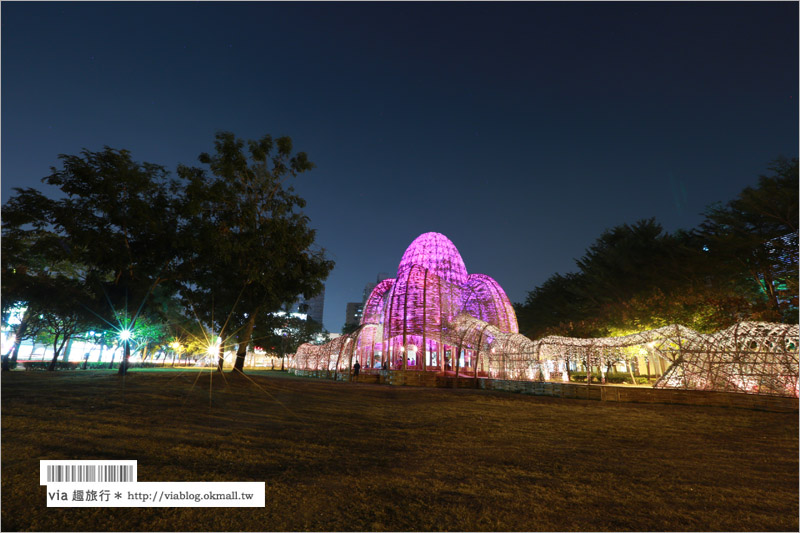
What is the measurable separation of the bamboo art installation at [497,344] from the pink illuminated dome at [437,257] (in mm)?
95

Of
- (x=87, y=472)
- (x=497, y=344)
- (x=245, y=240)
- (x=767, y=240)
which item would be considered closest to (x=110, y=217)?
(x=245, y=240)

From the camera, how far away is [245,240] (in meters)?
17.2

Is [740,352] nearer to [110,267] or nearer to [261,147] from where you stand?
[261,147]

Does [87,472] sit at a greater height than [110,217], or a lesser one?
lesser

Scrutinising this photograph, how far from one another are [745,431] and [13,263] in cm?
3545

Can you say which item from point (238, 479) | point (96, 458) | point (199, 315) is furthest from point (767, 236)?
point (199, 315)

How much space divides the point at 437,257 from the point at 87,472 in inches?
1183

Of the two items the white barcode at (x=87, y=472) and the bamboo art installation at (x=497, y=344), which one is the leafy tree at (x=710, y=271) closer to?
the bamboo art installation at (x=497, y=344)

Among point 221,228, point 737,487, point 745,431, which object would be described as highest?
point 221,228

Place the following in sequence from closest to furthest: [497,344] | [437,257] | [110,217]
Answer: [110,217], [497,344], [437,257]

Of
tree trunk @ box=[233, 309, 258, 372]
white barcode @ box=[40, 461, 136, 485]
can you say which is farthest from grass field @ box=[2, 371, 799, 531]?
tree trunk @ box=[233, 309, 258, 372]

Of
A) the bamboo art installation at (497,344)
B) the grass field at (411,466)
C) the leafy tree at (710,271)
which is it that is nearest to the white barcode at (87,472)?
the grass field at (411,466)

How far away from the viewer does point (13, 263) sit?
21688mm

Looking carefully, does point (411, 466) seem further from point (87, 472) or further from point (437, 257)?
point (437, 257)
